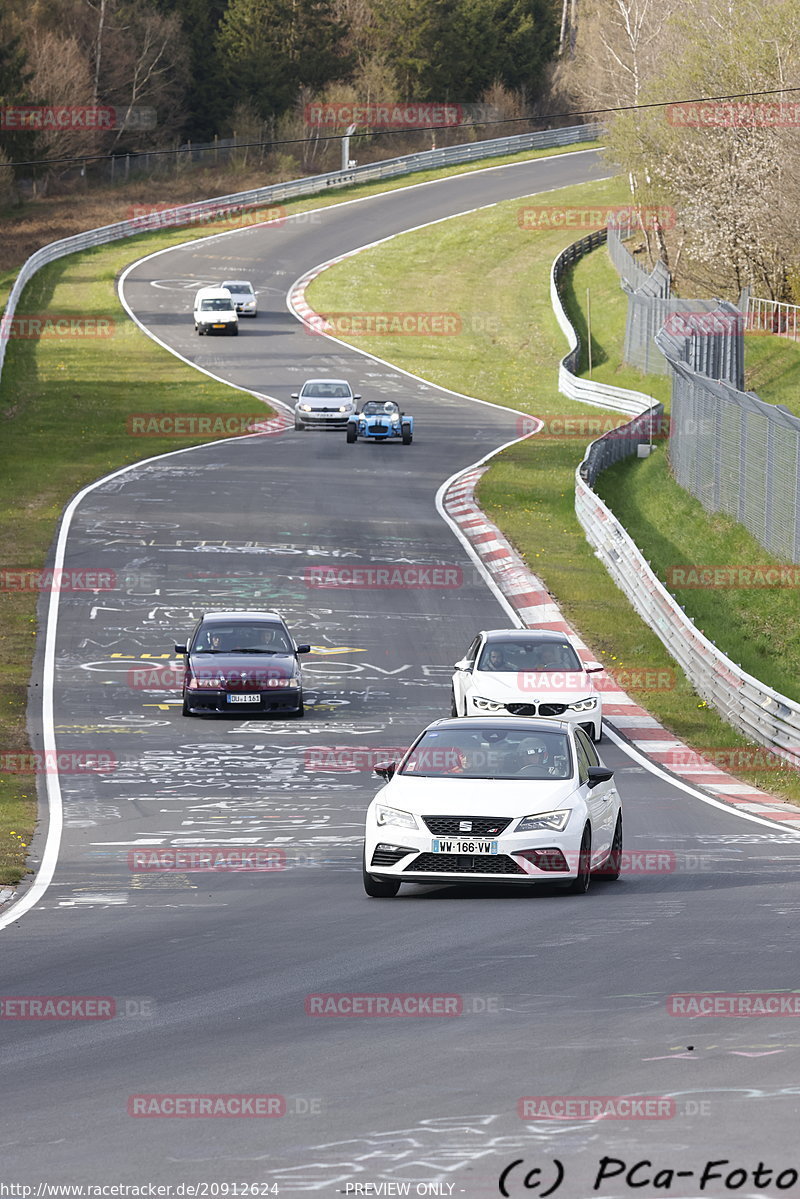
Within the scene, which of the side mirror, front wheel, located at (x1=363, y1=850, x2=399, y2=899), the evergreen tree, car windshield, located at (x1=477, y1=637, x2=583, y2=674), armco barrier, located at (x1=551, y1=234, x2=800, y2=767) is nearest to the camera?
front wheel, located at (x1=363, y1=850, x2=399, y2=899)

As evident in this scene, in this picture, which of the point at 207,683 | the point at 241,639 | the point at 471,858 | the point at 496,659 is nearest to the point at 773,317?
the point at 241,639

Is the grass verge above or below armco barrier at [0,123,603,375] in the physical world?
below

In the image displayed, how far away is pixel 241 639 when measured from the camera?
26.3 m

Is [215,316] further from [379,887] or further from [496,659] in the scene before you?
[379,887]

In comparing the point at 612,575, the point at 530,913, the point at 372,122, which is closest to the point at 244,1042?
the point at 530,913

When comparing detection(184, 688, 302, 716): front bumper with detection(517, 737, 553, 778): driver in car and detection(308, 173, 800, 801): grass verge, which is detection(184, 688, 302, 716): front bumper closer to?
detection(308, 173, 800, 801): grass verge

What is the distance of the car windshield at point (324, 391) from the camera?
5250 centimetres

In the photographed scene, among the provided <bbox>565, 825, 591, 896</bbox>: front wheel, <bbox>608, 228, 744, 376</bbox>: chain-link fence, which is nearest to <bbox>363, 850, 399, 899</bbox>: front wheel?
<bbox>565, 825, 591, 896</bbox>: front wheel

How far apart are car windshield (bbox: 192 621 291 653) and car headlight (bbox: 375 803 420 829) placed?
1218 centimetres

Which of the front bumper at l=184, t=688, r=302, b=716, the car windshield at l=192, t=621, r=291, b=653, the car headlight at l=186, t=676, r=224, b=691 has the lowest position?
the front bumper at l=184, t=688, r=302, b=716

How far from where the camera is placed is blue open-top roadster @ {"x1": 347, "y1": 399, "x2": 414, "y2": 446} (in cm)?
5003

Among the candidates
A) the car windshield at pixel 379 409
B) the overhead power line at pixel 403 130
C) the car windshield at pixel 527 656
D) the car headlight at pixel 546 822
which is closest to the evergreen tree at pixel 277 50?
the overhead power line at pixel 403 130

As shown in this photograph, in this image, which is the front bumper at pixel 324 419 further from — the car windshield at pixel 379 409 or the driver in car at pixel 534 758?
the driver in car at pixel 534 758

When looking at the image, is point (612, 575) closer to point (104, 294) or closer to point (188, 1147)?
point (188, 1147)
